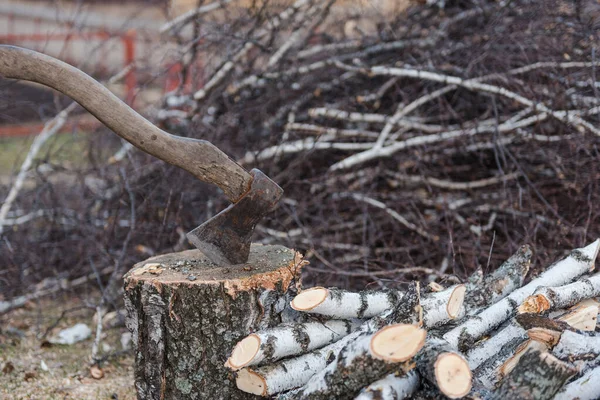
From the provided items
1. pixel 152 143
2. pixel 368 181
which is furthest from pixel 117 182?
pixel 152 143

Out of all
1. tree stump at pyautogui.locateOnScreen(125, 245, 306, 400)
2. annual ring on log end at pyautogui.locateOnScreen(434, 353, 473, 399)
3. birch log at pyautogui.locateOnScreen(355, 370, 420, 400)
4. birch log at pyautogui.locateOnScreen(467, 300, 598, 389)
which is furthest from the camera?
tree stump at pyautogui.locateOnScreen(125, 245, 306, 400)

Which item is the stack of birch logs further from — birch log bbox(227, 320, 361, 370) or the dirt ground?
the dirt ground

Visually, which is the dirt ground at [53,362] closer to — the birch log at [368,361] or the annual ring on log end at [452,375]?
the birch log at [368,361]

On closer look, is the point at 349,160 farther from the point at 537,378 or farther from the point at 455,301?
the point at 537,378

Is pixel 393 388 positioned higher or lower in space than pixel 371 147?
lower

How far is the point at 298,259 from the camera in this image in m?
2.42

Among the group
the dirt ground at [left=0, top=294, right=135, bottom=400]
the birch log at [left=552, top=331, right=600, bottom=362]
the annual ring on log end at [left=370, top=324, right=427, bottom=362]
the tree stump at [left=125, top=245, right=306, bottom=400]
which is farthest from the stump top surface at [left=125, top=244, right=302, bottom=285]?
the birch log at [left=552, top=331, right=600, bottom=362]

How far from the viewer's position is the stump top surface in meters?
2.22

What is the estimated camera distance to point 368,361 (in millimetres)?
1774

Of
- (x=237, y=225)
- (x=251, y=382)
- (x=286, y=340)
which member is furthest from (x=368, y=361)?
(x=237, y=225)

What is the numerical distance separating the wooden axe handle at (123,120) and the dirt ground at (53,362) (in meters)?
1.20

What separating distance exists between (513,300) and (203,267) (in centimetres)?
123

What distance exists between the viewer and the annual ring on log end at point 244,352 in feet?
6.48

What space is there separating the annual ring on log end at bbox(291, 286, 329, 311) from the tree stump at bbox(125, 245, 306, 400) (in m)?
0.12
